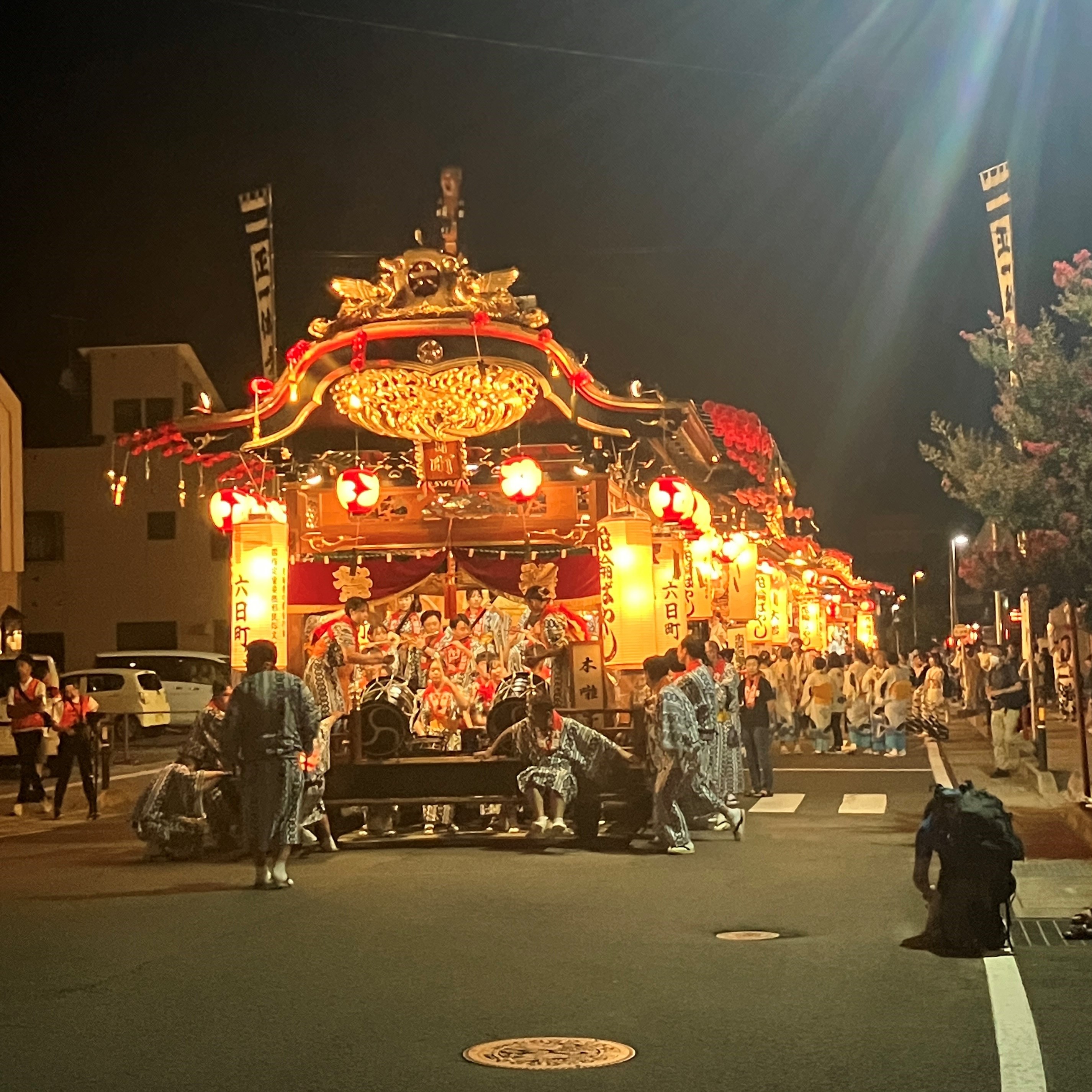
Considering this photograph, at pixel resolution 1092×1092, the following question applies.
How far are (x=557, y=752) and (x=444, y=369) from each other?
18.6 ft

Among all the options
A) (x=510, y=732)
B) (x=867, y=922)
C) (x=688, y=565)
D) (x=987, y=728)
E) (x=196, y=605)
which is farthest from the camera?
(x=196, y=605)

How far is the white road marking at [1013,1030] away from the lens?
6359mm

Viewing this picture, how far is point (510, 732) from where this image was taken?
1581 centimetres

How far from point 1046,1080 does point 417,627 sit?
47.1ft

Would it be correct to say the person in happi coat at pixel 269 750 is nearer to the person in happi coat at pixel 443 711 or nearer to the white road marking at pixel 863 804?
the person in happi coat at pixel 443 711

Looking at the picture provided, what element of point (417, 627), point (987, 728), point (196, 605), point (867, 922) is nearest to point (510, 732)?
point (417, 627)

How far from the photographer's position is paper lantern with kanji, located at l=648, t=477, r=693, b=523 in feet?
63.5

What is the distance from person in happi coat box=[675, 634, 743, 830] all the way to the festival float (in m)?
2.08

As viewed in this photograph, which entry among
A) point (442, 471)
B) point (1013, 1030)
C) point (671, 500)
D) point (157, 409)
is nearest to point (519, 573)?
point (442, 471)

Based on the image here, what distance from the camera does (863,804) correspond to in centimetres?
1922

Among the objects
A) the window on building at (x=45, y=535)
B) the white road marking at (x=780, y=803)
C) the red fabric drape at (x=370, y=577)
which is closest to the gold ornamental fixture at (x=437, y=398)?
the red fabric drape at (x=370, y=577)

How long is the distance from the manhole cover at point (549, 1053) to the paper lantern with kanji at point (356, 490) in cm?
1275

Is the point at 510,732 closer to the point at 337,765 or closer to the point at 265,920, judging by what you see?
the point at 337,765

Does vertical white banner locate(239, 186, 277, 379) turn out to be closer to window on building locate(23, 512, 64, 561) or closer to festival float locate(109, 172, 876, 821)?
festival float locate(109, 172, 876, 821)
